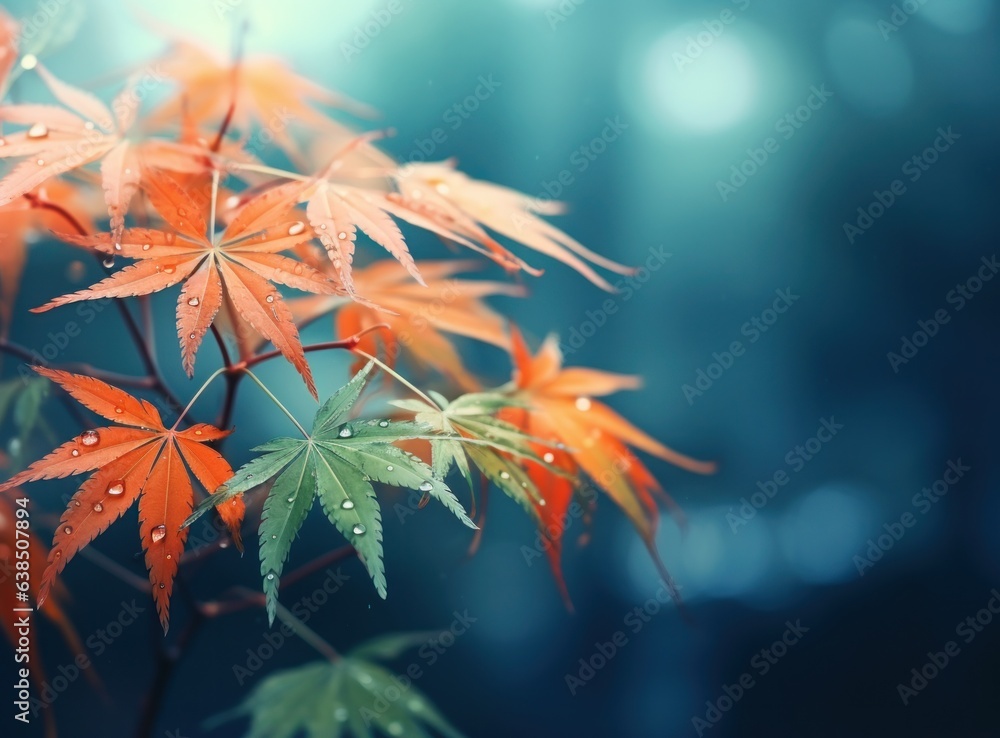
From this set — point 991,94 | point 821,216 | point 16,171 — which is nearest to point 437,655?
point 16,171

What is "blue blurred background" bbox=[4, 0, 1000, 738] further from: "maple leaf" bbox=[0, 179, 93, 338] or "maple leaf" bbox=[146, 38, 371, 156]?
"maple leaf" bbox=[0, 179, 93, 338]

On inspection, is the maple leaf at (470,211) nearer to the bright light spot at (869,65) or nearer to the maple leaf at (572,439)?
the maple leaf at (572,439)

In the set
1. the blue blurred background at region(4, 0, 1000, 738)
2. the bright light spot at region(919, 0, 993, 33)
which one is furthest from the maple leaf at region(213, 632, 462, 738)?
the bright light spot at region(919, 0, 993, 33)

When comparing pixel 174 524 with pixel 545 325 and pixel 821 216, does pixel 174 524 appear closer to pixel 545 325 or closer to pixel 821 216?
pixel 545 325

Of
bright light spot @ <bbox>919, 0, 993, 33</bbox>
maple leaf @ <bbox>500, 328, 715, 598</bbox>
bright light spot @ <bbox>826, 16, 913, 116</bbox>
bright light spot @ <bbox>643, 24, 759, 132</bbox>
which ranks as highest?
bright light spot @ <bbox>919, 0, 993, 33</bbox>

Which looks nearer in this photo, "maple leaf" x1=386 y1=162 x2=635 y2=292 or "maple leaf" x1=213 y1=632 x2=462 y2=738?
"maple leaf" x1=386 y1=162 x2=635 y2=292

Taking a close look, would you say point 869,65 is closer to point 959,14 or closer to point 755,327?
point 959,14

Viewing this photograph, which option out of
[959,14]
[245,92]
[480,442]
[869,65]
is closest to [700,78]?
[869,65]

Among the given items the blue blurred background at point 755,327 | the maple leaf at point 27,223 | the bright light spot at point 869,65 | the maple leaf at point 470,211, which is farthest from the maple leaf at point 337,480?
the bright light spot at point 869,65
